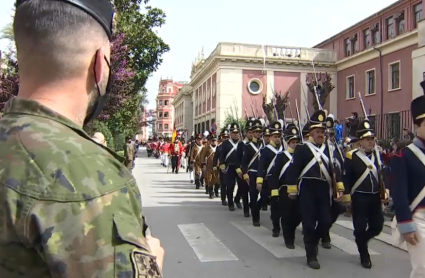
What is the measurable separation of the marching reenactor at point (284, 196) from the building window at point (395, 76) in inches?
1032

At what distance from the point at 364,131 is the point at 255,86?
34575mm

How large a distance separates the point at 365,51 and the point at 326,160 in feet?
105

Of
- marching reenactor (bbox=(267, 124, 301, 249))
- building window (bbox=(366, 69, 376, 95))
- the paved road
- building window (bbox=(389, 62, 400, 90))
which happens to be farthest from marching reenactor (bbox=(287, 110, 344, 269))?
building window (bbox=(366, 69, 376, 95))

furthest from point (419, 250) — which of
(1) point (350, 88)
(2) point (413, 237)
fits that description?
(1) point (350, 88)

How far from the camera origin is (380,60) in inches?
1331

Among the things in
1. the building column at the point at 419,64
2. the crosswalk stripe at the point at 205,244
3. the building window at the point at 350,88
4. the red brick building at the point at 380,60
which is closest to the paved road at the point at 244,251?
the crosswalk stripe at the point at 205,244

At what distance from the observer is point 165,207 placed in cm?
1177

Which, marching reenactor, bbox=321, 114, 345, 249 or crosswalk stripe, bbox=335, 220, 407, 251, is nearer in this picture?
marching reenactor, bbox=321, 114, 345, 249

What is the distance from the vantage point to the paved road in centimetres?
592

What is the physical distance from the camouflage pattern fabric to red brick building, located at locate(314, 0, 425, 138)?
2644 centimetres

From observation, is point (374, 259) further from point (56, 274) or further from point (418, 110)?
point (56, 274)

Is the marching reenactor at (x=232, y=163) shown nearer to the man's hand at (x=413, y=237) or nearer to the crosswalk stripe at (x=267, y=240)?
the crosswalk stripe at (x=267, y=240)

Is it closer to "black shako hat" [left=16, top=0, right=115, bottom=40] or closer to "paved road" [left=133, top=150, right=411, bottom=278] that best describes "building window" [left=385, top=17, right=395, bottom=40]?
"paved road" [left=133, top=150, right=411, bottom=278]

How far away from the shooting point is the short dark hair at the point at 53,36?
1.31 metres
